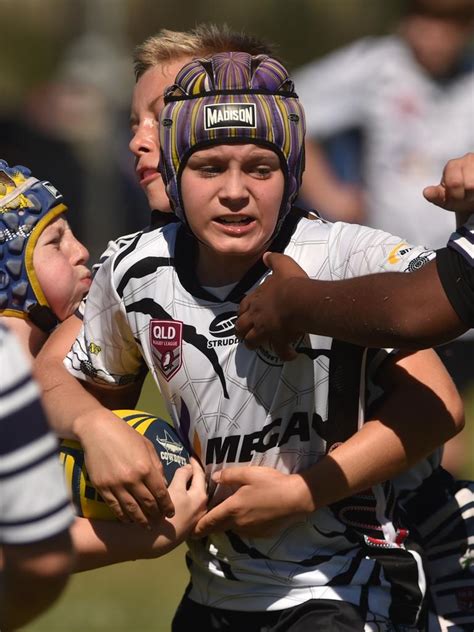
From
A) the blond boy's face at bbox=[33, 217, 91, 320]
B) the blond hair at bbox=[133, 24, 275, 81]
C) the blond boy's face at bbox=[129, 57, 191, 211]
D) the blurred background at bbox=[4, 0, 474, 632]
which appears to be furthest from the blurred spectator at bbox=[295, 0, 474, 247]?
the blurred background at bbox=[4, 0, 474, 632]

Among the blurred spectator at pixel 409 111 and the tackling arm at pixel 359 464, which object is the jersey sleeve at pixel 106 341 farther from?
the blurred spectator at pixel 409 111

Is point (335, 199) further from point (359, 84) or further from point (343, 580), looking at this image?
point (343, 580)

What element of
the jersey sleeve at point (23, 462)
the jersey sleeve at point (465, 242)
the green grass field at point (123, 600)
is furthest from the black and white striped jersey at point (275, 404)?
the green grass field at point (123, 600)

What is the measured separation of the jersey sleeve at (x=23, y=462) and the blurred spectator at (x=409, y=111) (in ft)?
15.5

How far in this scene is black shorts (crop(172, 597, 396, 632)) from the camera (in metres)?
3.63

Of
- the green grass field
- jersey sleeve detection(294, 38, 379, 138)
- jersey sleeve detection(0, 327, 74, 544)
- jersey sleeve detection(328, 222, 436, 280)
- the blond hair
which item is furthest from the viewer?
jersey sleeve detection(294, 38, 379, 138)

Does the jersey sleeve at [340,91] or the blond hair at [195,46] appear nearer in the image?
the blond hair at [195,46]

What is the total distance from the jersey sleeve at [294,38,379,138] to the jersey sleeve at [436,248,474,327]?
4.01 meters

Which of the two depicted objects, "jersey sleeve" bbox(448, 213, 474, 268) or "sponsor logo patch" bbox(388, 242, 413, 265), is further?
"sponsor logo patch" bbox(388, 242, 413, 265)

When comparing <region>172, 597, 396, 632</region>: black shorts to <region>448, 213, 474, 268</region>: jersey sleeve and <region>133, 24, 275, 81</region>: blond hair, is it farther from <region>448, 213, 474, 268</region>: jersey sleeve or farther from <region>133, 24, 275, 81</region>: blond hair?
<region>133, 24, 275, 81</region>: blond hair

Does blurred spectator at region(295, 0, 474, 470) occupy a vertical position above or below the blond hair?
below

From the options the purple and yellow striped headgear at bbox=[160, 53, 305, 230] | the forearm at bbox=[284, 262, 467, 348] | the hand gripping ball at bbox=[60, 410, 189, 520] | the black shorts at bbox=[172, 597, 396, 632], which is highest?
the purple and yellow striped headgear at bbox=[160, 53, 305, 230]

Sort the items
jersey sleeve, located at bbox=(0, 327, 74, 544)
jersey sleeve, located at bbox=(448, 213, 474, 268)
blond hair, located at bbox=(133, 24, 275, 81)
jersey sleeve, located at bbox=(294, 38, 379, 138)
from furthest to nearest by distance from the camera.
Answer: jersey sleeve, located at bbox=(294, 38, 379, 138)
blond hair, located at bbox=(133, 24, 275, 81)
jersey sleeve, located at bbox=(448, 213, 474, 268)
jersey sleeve, located at bbox=(0, 327, 74, 544)

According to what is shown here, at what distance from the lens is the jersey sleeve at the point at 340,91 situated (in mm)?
7172
